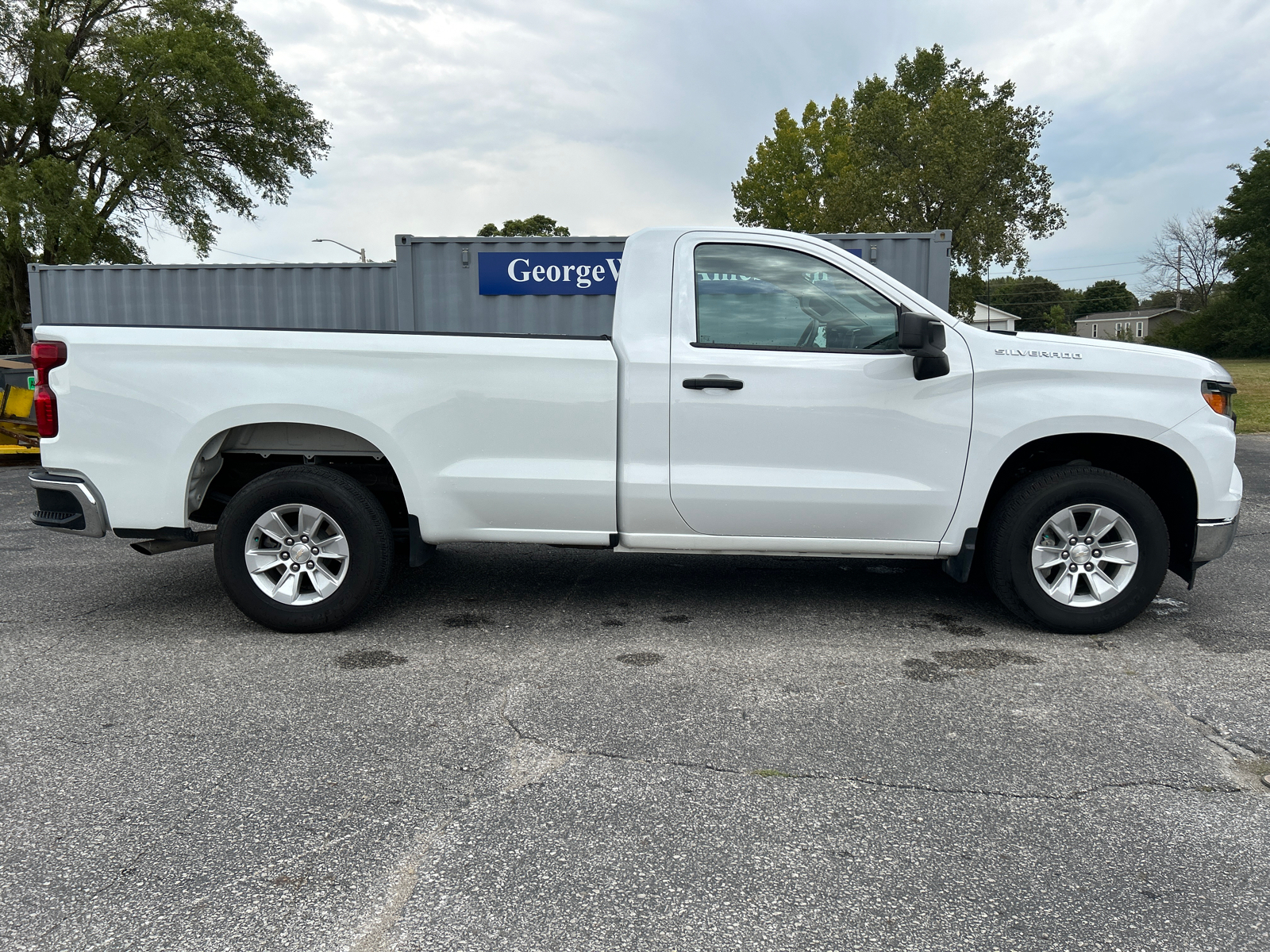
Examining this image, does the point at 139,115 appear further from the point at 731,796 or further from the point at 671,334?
the point at 731,796

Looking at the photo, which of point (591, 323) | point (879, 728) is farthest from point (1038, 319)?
point (879, 728)

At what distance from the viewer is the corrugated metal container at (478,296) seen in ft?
38.9

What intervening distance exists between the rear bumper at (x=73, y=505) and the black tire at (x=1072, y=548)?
4.42 meters

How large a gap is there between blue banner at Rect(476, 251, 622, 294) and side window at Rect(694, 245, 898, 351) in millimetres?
7157

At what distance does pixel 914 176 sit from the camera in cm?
3328

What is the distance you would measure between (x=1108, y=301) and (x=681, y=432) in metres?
128

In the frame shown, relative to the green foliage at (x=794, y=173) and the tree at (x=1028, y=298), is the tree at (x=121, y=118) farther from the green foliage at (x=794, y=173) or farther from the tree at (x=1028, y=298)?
the tree at (x=1028, y=298)

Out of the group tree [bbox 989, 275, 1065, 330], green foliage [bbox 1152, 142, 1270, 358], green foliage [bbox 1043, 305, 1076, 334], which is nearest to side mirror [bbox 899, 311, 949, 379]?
green foliage [bbox 1152, 142, 1270, 358]

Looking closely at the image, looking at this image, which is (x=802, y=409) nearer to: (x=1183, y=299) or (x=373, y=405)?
(x=373, y=405)

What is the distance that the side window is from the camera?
4660 mm

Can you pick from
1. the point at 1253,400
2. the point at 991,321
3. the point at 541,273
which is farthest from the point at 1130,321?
the point at 541,273

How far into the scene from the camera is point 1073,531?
4727 millimetres

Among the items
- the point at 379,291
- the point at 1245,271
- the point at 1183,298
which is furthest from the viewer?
the point at 1183,298

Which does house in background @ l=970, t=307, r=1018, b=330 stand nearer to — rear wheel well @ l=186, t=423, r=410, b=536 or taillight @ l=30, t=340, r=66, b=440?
rear wheel well @ l=186, t=423, r=410, b=536
